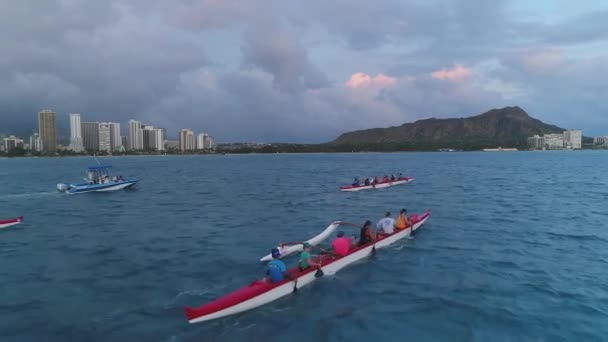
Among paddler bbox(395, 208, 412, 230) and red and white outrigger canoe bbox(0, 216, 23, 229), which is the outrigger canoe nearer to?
paddler bbox(395, 208, 412, 230)

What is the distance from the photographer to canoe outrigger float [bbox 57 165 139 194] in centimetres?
5077

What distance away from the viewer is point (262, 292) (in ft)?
46.2

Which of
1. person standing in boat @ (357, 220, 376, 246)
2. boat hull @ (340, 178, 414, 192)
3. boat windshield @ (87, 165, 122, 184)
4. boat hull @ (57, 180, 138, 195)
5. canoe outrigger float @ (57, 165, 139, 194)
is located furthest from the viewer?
boat windshield @ (87, 165, 122, 184)

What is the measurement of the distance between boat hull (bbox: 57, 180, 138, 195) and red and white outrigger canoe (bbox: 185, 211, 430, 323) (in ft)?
147

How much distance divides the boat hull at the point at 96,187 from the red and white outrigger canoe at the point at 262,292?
44.8 m

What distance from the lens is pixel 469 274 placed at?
18000 millimetres

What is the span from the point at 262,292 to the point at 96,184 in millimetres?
46681

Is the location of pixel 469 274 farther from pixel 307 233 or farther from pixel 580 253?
pixel 307 233

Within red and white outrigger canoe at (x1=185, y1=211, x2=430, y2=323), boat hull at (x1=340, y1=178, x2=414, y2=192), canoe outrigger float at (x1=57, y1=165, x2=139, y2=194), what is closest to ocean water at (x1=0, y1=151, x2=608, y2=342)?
red and white outrigger canoe at (x1=185, y1=211, x2=430, y2=323)

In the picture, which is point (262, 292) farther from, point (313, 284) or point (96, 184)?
point (96, 184)

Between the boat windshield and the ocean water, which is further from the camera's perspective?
the boat windshield

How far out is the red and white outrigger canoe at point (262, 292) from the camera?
42.2 feet

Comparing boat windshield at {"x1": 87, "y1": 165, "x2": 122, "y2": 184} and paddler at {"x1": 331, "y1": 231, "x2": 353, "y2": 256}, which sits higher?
boat windshield at {"x1": 87, "y1": 165, "x2": 122, "y2": 184}

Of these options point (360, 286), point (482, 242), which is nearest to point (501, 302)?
point (360, 286)
